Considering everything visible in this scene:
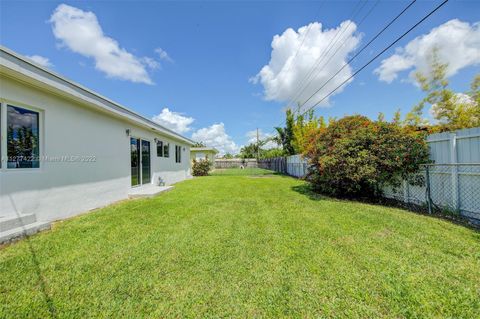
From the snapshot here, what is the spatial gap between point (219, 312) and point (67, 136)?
17.9ft

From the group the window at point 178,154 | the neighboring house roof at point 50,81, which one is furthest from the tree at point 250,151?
the neighboring house roof at point 50,81

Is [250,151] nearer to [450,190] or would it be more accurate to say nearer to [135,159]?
[135,159]

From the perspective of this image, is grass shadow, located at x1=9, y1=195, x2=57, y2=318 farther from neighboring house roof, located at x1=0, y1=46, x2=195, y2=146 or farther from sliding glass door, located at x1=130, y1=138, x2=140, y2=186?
sliding glass door, located at x1=130, y1=138, x2=140, y2=186

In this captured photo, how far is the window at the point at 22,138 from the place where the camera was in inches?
147

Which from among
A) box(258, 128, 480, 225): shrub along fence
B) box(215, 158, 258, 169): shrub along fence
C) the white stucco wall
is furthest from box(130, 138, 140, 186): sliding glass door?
box(215, 158, 258, 169): shrub along fence

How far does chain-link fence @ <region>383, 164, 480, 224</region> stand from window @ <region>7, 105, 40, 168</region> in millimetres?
9137

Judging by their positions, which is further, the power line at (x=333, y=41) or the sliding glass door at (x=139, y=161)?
the sliding glass door at (x=139, y=161)

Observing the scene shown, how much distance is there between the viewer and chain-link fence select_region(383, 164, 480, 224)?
415 cm

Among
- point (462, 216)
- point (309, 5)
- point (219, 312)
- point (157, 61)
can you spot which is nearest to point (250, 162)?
point (157, 61)

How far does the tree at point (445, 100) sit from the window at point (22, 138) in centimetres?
1920

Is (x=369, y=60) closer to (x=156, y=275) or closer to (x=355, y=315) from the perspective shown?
(x=355, y=315)

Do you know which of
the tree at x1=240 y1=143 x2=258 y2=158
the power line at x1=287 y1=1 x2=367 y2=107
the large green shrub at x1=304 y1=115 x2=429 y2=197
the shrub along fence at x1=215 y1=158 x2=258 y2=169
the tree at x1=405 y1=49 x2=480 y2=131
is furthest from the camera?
the tree at x1=240 y1=143 x2=258 y2=158

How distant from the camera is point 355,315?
1.76 m

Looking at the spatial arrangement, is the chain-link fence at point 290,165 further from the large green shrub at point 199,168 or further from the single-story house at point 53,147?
the single-story house at point 53,147
